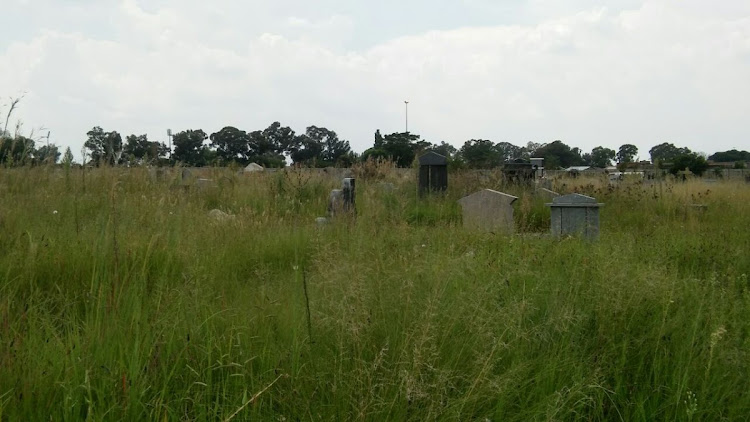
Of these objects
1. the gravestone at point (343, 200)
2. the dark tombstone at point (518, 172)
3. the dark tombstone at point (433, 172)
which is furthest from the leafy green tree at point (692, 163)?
the gravestone at point (343, 200)

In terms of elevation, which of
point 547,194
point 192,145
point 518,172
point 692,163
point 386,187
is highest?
point 192,145

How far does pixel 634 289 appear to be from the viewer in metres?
2.95

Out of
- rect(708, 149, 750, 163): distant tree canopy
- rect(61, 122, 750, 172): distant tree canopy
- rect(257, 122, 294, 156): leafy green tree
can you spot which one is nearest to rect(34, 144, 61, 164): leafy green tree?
rect(61, 122, 750, 172): distant tree canopy

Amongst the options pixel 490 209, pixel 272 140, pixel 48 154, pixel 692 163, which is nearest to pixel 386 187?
pixel 490 209

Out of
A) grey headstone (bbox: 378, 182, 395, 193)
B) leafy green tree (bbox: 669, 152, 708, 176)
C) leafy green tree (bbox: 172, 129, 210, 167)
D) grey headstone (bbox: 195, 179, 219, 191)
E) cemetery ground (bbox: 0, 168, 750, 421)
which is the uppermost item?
leafy green tree (bbox: 172, 129, 210, 167)

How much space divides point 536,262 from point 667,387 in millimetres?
1812

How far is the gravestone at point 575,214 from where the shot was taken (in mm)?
7289

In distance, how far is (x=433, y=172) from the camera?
11.7m

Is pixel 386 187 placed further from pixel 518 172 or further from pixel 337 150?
pixel 337 150

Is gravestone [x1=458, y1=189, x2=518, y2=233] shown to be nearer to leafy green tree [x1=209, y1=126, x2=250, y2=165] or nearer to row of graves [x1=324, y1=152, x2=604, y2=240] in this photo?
row of graves [x1=324, y1=152, x2=604, y2=240]

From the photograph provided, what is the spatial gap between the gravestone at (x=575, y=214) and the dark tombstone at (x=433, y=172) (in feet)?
13.6

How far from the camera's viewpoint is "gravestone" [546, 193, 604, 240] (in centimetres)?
729

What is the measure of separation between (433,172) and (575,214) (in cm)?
455

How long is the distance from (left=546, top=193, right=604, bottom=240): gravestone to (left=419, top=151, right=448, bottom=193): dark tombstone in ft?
13.6
